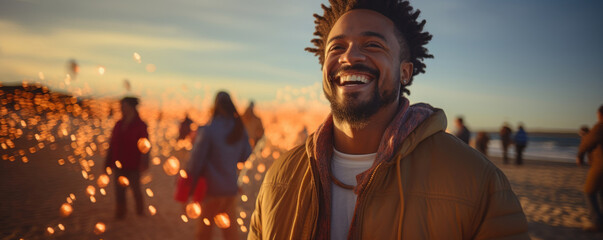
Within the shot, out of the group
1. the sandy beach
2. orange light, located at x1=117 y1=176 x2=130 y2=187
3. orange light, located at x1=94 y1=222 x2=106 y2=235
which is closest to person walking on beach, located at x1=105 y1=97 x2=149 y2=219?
orange light, located at x1=117 y1=176 x2=130 y2=187

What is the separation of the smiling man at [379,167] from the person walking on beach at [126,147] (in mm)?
4983

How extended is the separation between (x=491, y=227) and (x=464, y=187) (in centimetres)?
18

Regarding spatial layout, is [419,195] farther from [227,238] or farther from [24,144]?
[24,144]

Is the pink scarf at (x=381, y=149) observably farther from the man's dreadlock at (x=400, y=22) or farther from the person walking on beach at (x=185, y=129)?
the person walking on beach at (x=185, y=129)

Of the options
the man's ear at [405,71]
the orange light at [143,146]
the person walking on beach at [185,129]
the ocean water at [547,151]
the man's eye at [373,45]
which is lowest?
the ocean water at [547,151]

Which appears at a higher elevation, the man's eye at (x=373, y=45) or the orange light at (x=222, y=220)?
the man's eye at (x=373, y=45)

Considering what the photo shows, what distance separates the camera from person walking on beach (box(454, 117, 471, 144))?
9209 mm

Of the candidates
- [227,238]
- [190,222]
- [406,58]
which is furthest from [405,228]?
[190,222]

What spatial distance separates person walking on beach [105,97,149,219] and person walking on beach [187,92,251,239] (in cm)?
252

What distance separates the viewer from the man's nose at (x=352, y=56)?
5.61 ft

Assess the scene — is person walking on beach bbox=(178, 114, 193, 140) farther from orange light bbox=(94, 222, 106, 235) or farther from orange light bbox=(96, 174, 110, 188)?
orange light bbox=(94, 222, 106, 235)

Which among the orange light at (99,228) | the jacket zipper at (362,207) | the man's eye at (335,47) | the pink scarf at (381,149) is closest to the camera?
the jacket zipper at (362,207)

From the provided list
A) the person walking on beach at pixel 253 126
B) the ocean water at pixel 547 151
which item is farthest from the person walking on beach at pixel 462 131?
the ocean water at pixel 547 151

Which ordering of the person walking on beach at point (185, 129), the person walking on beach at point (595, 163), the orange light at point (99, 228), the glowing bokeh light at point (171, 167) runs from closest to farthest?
the orange light at point (99, 228) → the person walking on beach at point (595, 163) → the person walking on beach at point (185, 129) → the glowing bokeh light at point (171, 167)
